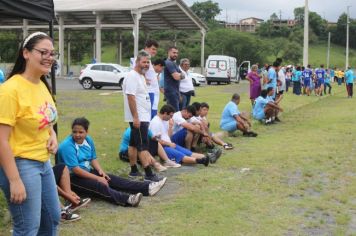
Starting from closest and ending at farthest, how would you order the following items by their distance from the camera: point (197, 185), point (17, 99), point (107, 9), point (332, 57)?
point (17, 99)
point (197, 185)
point (107, 9)
point (332, 57)

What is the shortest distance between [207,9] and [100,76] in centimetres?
6800

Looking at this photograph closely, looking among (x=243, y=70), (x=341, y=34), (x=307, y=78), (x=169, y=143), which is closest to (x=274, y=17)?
(x=341, y=34)

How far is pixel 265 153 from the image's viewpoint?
953 centimetres

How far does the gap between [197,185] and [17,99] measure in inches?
161

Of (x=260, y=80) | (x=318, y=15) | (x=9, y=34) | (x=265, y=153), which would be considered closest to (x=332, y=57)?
(x=318, y=15)

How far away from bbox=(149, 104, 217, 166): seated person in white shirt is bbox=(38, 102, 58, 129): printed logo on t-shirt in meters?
4.60

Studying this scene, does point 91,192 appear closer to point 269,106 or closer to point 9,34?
point 269,106

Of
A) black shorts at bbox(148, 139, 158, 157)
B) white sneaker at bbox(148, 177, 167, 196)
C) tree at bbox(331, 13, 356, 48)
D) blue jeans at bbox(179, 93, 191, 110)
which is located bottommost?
white sneaker at bbox(148, 177, 167, 196)

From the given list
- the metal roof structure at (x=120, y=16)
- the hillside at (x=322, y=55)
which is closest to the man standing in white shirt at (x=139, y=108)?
the metal roof structure at (x=120, y=16)

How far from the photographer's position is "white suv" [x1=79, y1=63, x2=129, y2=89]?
29.0 meters

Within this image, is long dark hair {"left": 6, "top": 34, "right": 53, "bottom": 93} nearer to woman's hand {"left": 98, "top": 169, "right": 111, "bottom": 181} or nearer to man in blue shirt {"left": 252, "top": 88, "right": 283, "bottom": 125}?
woman's hand {"left": 98, "top": 169, "right": 111, "bottom": 181}

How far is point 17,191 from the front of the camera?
307cm

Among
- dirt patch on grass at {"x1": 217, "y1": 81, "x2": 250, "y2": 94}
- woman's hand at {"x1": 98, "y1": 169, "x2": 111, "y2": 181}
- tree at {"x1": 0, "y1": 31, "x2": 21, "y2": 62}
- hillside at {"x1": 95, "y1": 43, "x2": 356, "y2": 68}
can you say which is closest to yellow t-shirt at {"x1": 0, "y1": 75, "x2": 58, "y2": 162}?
woman's hand at {"x1": 98, "y1": 169, "x2": 111, "y2": 181}

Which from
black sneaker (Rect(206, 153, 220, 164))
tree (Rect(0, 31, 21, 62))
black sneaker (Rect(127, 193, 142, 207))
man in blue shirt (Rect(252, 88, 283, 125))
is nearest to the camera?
black sneaker (Rect(127, 193, 142, 207))
